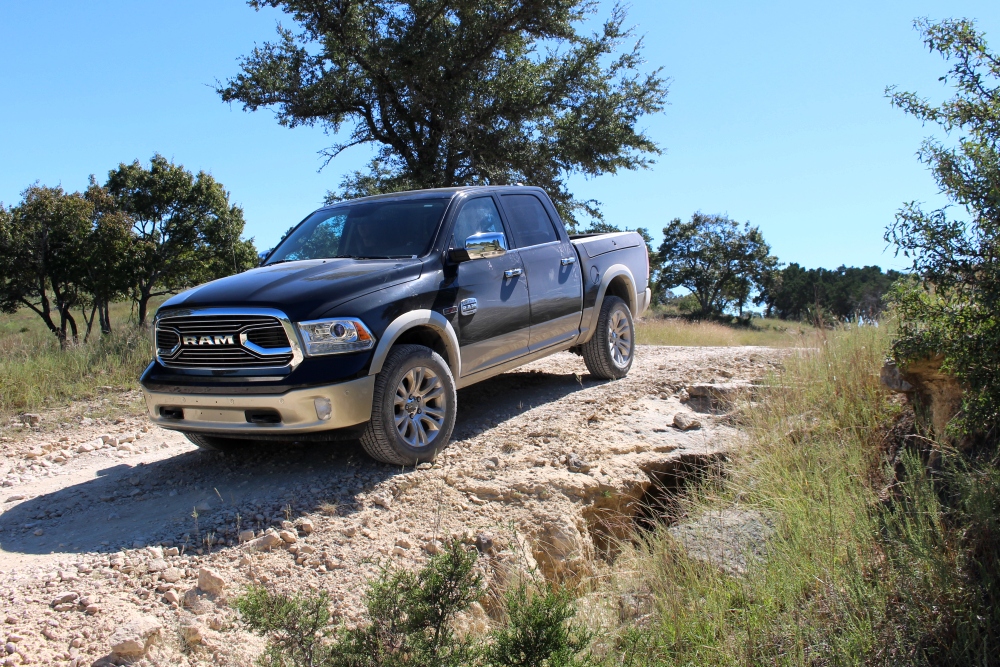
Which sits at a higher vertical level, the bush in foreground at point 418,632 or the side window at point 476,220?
the side window at point 476,220

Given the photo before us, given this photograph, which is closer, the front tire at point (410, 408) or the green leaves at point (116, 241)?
the front tire at point (410, 408)

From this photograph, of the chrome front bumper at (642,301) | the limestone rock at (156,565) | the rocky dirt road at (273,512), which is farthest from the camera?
the chrome front bumper at (642,301)

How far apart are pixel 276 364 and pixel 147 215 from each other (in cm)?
2958

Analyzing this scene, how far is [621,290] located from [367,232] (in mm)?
3297

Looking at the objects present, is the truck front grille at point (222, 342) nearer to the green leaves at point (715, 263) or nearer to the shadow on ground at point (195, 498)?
the shadow on ground at point (195, 498)

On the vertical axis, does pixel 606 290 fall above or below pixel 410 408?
above

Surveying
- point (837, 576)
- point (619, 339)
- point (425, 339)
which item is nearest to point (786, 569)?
point (837, 576)

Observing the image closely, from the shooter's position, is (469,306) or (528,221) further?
(528,221)

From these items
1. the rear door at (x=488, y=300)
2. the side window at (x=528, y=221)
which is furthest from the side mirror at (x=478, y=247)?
the side window at (x=528, y=221)

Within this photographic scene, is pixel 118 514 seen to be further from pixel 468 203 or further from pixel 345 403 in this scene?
pixel 468 203

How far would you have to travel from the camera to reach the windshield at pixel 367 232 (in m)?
6.08

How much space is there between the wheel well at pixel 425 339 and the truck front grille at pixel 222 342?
0.88 meters

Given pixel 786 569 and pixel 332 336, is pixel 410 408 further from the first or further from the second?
pixel 786 569

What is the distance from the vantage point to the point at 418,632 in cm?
316
